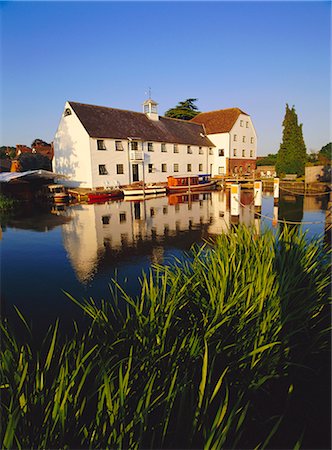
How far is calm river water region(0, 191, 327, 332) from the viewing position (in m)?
7.23

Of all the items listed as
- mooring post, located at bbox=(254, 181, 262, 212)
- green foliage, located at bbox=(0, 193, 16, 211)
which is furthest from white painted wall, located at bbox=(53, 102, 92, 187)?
mooring post, located at bbox=(254, 181, 262, 212)

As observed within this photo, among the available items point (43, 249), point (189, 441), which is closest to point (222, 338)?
point (189, 441)

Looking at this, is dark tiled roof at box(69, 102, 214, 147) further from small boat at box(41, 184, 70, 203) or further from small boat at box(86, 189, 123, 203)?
small boat at box(86, 189, 123, 203)

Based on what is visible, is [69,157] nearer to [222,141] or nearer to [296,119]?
[222,141]

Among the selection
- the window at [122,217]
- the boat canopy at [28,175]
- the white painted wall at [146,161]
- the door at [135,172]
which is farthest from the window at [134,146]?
the window at [122,217]

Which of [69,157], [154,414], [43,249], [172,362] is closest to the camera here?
[154,414]

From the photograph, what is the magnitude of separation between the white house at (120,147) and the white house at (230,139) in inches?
165

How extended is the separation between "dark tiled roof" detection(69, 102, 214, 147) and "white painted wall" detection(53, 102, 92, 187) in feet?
3.88

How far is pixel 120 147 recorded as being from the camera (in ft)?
113

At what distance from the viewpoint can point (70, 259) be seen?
10.4 m

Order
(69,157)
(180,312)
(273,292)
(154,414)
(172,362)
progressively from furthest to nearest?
1. (69,157)
2. (180,312)
3. (273,292)
4. (172,362)
5. (154,414)

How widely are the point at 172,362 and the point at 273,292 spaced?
1.73 metres

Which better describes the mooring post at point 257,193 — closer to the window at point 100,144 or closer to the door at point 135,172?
the window at point 100,144

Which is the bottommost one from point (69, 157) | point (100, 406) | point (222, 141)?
point (100, 406)
